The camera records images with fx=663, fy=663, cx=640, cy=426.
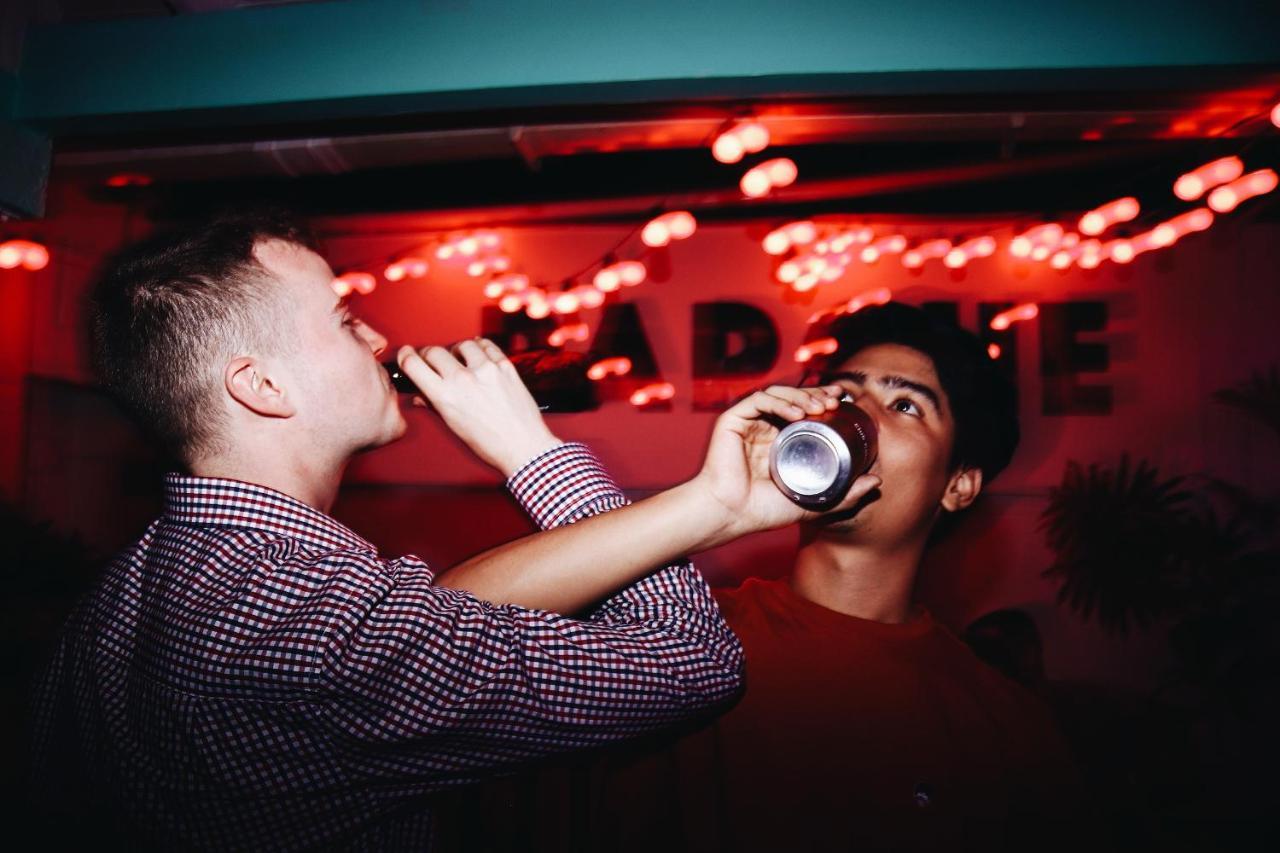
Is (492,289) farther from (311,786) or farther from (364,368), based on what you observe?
(311,786)

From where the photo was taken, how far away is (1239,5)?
196 centimetres

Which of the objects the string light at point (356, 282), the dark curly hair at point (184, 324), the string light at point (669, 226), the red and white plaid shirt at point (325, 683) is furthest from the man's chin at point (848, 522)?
the string light at point (356, 282)

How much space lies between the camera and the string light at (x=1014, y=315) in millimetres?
4634

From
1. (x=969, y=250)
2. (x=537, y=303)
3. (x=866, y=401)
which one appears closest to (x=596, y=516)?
(x=866, y=401)

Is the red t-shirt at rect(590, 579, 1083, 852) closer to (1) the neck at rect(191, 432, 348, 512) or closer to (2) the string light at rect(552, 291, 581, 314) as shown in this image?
(1) the neck at rect(191, 432, 348, 512)

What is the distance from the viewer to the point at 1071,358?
15.2 ft

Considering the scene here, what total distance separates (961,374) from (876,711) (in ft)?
2.65

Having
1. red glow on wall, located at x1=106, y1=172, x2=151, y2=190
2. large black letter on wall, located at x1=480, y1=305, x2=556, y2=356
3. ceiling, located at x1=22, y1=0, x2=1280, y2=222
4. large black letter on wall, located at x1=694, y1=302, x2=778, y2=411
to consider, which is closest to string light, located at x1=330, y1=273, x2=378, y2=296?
ceiling, located at x1=22, y1=0, x2=1280, y2=222

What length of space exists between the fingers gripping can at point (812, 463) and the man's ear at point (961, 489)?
0.85m

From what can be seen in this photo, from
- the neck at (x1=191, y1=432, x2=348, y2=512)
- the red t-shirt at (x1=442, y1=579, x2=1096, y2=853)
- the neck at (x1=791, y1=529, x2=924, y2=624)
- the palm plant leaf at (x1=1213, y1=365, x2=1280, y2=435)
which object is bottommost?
the red t-shirt at (x1=442, y1=579, x2=1096, y2=853)

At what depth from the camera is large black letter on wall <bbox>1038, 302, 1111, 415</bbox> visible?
4621 millimetres

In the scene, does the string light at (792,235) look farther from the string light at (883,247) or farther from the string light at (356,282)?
the string light at (356,282)

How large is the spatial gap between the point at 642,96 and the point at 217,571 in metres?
1.85

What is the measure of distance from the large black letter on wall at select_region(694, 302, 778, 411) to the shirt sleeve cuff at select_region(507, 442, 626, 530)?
3906mm
